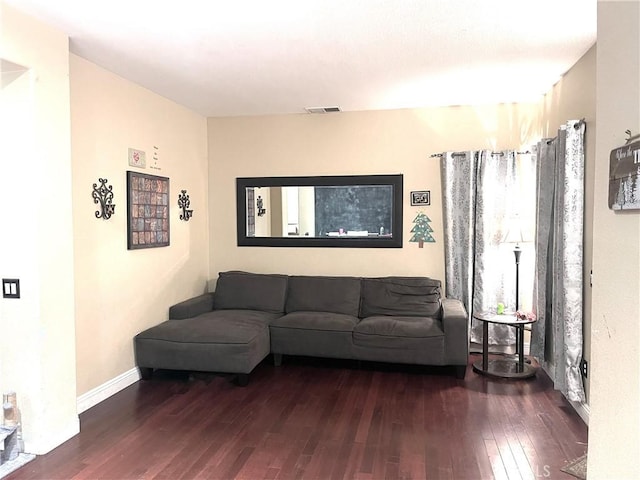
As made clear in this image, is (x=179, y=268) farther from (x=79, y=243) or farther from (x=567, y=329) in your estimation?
(x=567, y=329)

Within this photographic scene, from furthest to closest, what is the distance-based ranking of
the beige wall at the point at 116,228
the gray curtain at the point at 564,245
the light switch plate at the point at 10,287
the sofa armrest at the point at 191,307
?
the sofa armrest at the point at 191,307 → the beige wall at the point at 116,228 → the gray curtain at the point at 564,245 → the light switch plate at the point at 10,287

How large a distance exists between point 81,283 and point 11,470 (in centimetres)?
125

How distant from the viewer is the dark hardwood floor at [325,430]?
269 centimetres

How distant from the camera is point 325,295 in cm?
493

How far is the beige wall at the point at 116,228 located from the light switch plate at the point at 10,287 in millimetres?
606

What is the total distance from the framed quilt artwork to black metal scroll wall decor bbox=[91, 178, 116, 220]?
9.0 inches

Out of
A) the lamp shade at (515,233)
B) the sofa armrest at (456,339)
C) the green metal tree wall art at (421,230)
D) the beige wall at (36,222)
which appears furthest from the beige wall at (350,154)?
the beige wall at (36,222)

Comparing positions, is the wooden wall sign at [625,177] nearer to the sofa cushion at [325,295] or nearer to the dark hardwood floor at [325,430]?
the dark hardwood floor at [325,430]

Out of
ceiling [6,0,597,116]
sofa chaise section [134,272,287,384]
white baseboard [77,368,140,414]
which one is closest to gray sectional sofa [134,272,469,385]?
sofa chaise section [134,272,287,384]

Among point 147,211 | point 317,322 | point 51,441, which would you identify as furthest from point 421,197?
point 51,441

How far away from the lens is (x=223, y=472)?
265 centimetres

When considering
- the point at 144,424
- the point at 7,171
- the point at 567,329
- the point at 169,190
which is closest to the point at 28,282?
the point at 7,171

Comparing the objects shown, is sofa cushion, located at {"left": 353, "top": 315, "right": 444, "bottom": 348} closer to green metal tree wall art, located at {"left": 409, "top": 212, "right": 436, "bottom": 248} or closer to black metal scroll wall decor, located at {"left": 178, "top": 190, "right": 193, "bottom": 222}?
green metal tree wall art, located at {"left": 409, "top": 212, "right": 436, "bottom": 248}

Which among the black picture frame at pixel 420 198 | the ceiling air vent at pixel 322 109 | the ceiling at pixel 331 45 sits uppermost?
the ceiling air vent at pixel 322 109
